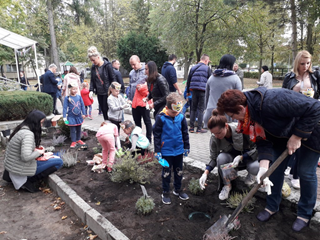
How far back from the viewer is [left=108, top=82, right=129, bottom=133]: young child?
4.89 metres

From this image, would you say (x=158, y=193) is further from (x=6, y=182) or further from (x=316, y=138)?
(x=6, y=182)

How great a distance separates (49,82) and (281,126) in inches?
333

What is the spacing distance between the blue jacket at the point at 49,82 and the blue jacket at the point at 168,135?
6962mm

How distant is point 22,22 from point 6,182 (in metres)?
23.1

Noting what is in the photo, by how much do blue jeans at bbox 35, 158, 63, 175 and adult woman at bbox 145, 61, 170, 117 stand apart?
1944 mm

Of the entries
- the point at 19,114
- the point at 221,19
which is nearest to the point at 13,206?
the point at 19,114

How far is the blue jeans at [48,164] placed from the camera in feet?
12.6

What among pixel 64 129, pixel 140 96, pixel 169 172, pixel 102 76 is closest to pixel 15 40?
pixel 64 129

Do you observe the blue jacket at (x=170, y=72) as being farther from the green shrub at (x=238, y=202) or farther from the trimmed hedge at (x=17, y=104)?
the trimmed hedge at (x=17, y=104)

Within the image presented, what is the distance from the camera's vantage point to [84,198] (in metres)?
3.31

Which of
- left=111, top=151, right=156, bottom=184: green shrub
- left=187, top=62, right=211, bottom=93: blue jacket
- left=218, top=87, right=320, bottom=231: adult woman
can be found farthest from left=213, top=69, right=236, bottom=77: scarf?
left=111, top=151, right=156, bottom=184: green shrub

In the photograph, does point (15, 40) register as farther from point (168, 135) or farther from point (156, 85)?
point (168, 135)

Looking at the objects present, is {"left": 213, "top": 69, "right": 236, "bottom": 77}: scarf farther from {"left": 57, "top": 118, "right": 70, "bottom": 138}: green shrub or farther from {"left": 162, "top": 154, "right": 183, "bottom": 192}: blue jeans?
{"left": 57, "top": 118, "right": 70, "bottom": 138}: green shrub

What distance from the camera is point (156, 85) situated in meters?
4.54
